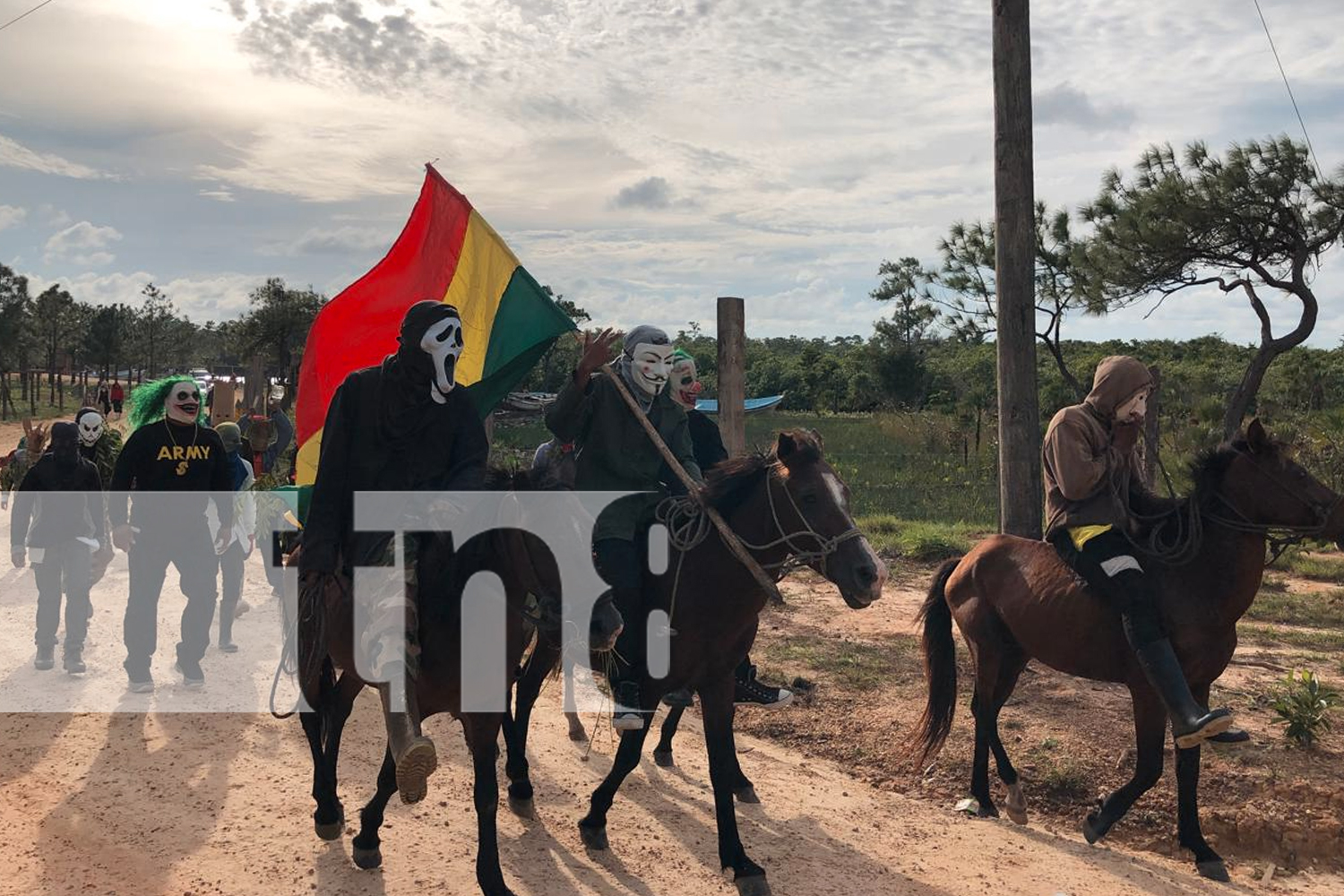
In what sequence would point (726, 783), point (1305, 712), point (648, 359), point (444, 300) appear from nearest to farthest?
point (726, 783) → point (648, 359) → point (1305, 712) → point (444, 300)

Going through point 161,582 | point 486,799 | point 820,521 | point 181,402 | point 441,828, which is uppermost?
point 181,402

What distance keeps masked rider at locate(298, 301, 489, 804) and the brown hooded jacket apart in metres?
3.09

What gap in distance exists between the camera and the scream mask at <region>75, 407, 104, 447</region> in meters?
8.53

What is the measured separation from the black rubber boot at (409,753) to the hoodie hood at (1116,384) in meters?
3.92

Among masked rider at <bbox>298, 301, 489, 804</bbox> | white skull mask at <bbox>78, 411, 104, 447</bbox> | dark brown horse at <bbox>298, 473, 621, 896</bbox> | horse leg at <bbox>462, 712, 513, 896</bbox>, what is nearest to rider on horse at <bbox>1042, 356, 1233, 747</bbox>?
dark brown horse at <bbox>298, 473, 621, 896</bbox>

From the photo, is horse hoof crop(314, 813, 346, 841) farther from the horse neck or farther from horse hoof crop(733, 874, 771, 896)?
the horse neck

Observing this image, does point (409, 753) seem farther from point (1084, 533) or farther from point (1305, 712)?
point (1305, 712)

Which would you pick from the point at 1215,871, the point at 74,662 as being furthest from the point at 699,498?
the point at 74,662

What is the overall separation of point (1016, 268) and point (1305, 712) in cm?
355

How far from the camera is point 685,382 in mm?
7391

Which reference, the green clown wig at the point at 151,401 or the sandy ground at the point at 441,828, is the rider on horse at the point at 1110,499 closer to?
the sandy ground at the point at 441,828

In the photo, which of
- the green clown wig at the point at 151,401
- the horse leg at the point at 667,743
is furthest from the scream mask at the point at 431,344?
the green clown wig at the point at 151,401

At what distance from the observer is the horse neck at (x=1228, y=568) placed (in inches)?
211

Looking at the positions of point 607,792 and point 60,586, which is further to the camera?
point 60,586
